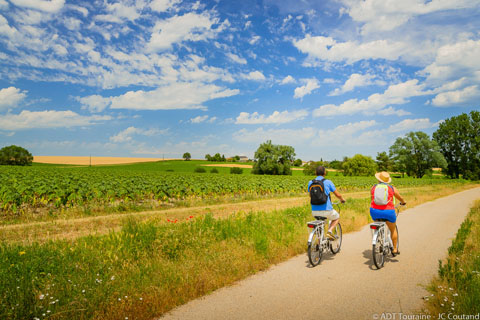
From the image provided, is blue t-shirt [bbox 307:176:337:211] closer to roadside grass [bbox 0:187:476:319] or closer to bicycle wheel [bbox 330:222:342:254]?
bicycle wheel [bbox 330:222:342:254]

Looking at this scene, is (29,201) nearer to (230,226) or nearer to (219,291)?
(230,226)

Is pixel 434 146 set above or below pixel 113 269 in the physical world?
above

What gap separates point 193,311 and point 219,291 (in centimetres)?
77

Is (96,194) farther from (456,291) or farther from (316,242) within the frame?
(456,291)

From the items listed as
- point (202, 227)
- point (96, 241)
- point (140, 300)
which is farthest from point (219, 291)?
point (96, 241)

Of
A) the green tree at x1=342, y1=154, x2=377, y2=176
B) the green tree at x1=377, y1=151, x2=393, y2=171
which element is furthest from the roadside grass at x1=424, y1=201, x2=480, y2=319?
the green tree at x1=377, y1=151, x2=393, y2=171

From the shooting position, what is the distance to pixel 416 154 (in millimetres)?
68875

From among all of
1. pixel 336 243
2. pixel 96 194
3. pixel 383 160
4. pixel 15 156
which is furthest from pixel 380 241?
pixel 383 160

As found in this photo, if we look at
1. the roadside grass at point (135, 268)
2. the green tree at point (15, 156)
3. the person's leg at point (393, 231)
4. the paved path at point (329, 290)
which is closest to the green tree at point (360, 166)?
the paved path at point (329, 290)

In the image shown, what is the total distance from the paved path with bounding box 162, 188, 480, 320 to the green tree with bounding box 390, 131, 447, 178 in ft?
233

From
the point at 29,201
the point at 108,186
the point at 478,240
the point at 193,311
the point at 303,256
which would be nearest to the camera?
the point at 193,311

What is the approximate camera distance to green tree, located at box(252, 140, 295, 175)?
64125mm

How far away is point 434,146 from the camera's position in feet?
220

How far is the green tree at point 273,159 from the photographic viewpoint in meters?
64.1
